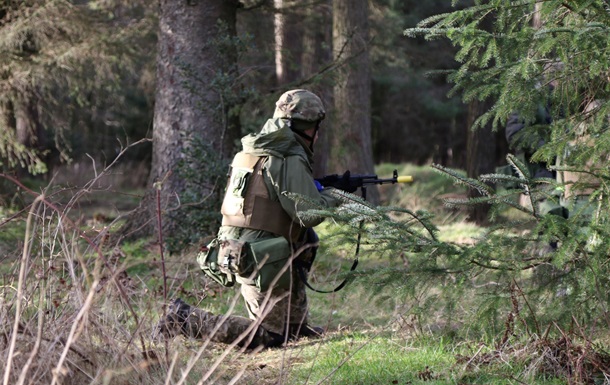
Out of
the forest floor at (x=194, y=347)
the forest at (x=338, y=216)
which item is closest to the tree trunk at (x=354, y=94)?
the forest at (x=338, y=216)

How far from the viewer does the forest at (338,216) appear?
13.6 ft

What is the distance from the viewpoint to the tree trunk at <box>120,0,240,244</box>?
9.26m

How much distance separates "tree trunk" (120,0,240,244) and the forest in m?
0.03

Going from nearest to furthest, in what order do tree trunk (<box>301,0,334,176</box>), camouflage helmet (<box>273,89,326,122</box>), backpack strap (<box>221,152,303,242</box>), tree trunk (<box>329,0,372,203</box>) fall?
1. backpack strap (<box>221,152,303,242</box>)
2. camouflage helmet (<box>273,89,326,122</box>)
3. tree trunk (<box>329,0,372,203</box>)
4. tree trunk (<box>301,0,334,176</box>)

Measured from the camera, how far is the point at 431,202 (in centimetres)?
1584

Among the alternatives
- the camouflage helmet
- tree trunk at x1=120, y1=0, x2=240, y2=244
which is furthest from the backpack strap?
tree trunk at x1=120, y1=0, x2=240, y2=244

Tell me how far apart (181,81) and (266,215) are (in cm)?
405

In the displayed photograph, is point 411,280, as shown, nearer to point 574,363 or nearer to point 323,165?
point 574,363

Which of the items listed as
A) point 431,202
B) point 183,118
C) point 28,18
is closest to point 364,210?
point 183,118

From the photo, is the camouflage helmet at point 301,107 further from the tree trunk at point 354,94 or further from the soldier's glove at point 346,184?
the tree trunk at point 354,94

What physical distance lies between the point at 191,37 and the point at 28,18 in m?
3.95

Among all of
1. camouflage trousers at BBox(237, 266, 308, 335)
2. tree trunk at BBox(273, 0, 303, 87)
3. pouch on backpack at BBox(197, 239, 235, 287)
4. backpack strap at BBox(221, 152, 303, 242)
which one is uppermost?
tree trunk at BBox(273, 0, 303, 87)

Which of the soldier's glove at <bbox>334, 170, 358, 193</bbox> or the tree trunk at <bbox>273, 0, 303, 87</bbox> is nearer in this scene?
the soldier's glove at <bbox>334, 170, 358, 193</bbox>

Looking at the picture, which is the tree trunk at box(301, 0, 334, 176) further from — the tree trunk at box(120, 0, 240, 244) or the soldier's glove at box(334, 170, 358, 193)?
the soldier's glove at box(334, 170, 358, 193)
